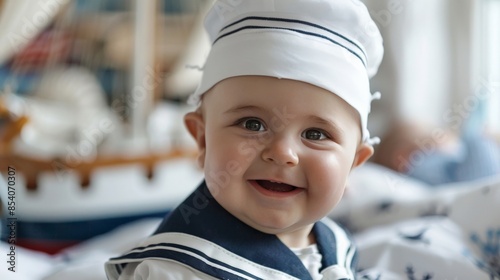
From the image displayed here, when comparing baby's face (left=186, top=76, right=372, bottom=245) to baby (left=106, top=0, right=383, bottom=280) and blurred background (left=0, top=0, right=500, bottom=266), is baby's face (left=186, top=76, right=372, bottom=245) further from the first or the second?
blurred background (left=0, top=0, right=500, bottom=266)

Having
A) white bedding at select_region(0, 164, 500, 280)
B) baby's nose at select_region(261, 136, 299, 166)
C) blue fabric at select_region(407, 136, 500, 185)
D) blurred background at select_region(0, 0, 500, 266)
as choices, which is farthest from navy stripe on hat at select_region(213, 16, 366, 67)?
blue fabric at select_region(407, 136, 500, 185)

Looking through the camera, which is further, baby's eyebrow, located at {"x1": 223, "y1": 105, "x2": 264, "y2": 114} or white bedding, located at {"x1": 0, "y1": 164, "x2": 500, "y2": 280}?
white bedding, located at {"x1": 0, "y1": 164, "x2": 500, "y2": 280}

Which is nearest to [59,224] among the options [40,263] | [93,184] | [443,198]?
[93,184]

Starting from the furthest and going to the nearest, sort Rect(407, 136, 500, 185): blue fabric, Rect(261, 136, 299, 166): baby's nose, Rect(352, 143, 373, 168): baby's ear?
Rect(407, 136, 500, 185): blue fabric → Rect(352, 143, 373, 168): baby's ear → Rect(261, 136, 299, 166): baby's nose

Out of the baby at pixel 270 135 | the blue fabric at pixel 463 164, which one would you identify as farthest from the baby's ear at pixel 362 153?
the blue fabric at pixel 463 164

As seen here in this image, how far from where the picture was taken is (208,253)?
590 mm

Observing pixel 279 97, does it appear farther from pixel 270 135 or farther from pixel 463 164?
pixel 463 164

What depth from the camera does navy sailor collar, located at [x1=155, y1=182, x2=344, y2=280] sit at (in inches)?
23.9

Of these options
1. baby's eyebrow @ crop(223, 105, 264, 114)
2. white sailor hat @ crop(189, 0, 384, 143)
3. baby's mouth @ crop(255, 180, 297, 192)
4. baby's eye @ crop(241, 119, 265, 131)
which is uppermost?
white sailor hat @ crop(189, 0, 384, 143)

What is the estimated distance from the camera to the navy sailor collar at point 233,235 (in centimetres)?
61

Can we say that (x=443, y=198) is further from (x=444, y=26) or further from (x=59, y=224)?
(x=444, y=26)

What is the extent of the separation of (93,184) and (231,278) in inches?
26.0

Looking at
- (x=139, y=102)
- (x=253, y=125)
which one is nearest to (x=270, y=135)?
(x=253, y=125)

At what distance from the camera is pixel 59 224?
1160 mm
